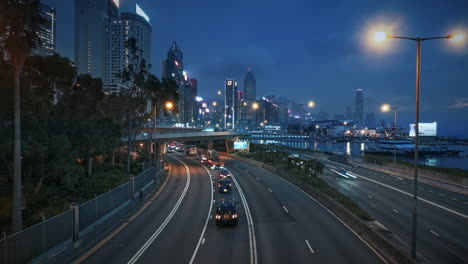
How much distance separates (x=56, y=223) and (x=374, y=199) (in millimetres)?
27856

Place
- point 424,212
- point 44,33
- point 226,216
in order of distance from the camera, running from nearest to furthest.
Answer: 1. point 44,33
2. point 226,216
3. point 424,212

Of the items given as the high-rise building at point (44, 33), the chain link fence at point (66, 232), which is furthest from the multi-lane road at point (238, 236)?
the high-rise building at point (44, 33)

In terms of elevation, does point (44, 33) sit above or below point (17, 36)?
above

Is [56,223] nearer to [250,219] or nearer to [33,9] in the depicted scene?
[33,9]

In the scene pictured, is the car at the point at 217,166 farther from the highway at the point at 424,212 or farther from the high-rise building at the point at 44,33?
the high-rise building at the point at 44,33

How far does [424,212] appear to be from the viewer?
22.6 metres

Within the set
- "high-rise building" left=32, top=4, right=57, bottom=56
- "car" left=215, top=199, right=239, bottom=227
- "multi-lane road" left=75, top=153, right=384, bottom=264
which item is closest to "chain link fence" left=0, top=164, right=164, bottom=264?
"multi-lane road" left=75, top=153, right=384, bottom=264

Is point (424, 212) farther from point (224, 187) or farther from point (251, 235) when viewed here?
point (224, 187)

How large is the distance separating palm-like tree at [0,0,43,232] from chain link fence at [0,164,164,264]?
2.03m

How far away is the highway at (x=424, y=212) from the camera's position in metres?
15.1

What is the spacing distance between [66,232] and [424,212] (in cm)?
2730

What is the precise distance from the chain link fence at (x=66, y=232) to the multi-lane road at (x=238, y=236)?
912 millimetres

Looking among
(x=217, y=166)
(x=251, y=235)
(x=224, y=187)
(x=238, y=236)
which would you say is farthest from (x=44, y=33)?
(x=217, y=166)

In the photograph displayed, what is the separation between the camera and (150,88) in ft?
122
